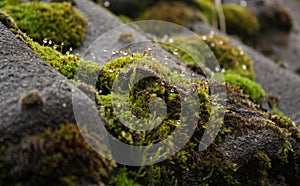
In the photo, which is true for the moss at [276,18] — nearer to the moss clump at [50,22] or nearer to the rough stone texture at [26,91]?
the moss clump at [50,22]

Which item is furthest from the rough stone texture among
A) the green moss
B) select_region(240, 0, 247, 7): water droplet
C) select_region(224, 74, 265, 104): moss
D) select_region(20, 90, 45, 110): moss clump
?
select_region(240, 0, 247, 7): water droplet

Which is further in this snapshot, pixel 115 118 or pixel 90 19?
pixel 90 19

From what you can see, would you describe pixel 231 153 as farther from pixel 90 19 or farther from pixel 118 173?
pixel 90 19

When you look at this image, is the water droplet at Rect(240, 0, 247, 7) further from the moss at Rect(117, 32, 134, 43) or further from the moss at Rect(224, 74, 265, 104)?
the moss at Rect(117, 32, 134, 43)

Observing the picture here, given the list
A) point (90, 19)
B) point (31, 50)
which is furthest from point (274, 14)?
point (31, 50)

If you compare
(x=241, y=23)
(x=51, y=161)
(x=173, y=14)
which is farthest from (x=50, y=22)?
(x=241, y=23)
